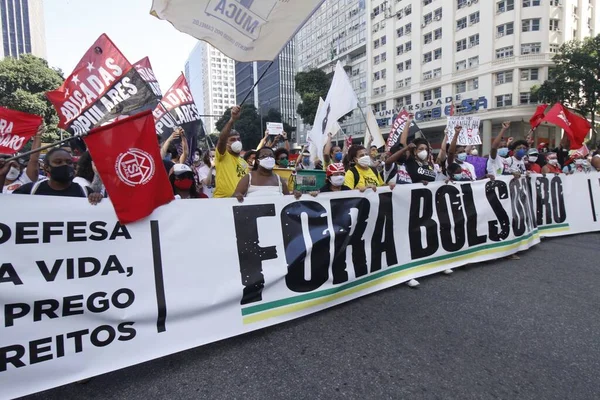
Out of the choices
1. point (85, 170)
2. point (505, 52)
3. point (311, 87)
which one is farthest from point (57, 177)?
point (311, 87)

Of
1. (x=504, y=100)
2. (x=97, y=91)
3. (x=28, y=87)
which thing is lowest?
(x=97, y=91)

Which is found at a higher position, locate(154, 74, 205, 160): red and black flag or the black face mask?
locate(154, 74, 205, 160): red and black flag

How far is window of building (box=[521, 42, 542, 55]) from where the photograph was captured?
36.1 meters

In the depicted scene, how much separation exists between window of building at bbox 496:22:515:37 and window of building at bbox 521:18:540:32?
851 millimetres

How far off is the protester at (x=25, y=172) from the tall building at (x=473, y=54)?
116 ft

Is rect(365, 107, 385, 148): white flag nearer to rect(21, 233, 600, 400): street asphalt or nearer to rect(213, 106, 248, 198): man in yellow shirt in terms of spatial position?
rect(213, 106, 248, 198): man in yellow shirt

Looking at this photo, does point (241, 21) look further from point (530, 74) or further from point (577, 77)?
point (530, 74)

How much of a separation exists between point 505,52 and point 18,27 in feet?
293

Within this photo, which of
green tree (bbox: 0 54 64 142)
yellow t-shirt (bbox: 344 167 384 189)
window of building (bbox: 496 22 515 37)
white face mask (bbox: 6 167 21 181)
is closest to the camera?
yellow t-shirt (bbox: 344 167 384 189)

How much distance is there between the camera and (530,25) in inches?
1427

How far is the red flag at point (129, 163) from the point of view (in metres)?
2.70

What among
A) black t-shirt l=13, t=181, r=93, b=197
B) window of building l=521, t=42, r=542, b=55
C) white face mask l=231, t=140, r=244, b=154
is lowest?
black t-shirt l=13, t=181, r=93, b=197

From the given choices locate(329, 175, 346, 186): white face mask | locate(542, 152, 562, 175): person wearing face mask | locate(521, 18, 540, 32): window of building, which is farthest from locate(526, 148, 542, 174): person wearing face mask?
locate(521, 18, 540, 32): window of building

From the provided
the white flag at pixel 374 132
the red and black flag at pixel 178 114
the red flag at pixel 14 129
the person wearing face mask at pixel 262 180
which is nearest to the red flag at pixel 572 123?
the white flag at pixel 374 132
